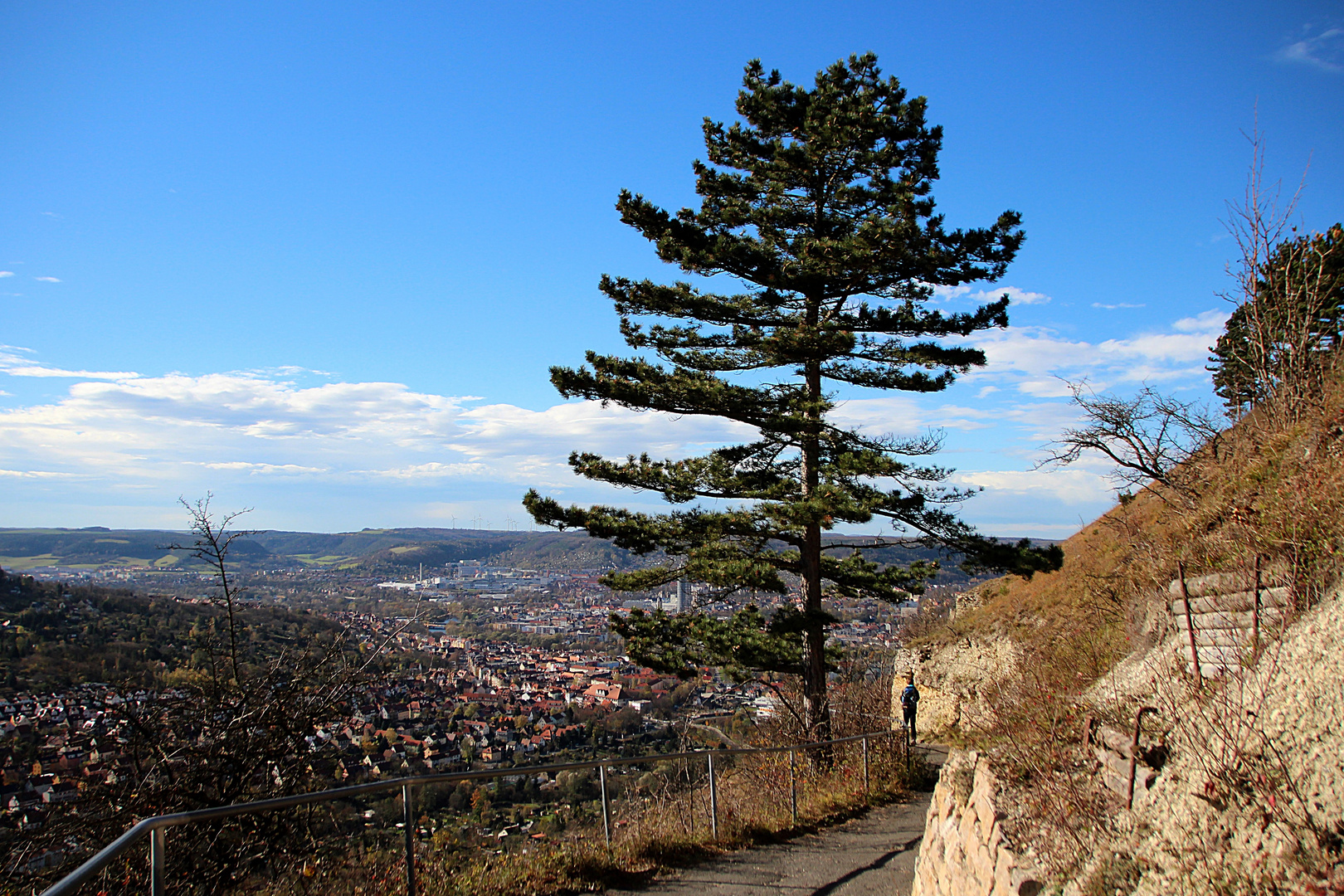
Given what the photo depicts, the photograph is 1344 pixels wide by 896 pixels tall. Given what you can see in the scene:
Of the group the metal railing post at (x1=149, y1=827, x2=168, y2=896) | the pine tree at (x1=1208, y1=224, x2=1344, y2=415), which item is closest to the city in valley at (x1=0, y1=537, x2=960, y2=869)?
the metal railing post at (x1=149, y1=827, x2=168, y2=896)

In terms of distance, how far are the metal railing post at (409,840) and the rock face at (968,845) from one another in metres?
3.84

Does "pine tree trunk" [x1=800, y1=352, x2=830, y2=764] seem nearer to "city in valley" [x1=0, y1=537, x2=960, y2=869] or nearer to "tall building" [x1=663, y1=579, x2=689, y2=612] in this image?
"city in valley" [x1=0, y1=537, x2=960, y2=869]

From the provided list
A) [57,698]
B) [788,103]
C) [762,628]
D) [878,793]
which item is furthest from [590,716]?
[788,103]

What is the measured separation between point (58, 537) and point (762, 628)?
9672 cm

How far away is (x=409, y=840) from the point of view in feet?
16.7

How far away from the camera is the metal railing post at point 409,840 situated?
4.99 meters

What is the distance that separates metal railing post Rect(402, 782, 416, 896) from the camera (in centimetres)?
499

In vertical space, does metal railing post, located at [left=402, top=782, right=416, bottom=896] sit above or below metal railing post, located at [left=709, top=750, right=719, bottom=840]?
above

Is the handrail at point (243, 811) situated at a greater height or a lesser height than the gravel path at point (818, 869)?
greater

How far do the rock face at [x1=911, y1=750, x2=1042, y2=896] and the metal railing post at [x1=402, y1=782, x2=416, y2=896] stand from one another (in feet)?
12.6

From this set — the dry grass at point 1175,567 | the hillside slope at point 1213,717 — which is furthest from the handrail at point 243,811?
the hillside slope at point 1213,717

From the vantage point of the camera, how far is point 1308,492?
5.40 meters

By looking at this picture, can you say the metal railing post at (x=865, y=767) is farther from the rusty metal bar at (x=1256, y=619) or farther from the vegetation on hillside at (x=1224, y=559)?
the rusty metal bar at (x=1256, y=619)

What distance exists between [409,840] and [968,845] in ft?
13.2
